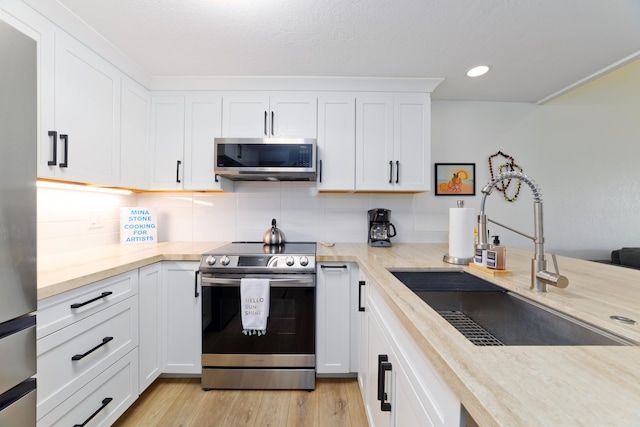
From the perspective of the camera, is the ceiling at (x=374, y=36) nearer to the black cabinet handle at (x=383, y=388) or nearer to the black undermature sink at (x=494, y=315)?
the black undermature sink at (x=494, y=315)

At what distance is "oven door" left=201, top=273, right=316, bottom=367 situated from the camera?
68.2 inches

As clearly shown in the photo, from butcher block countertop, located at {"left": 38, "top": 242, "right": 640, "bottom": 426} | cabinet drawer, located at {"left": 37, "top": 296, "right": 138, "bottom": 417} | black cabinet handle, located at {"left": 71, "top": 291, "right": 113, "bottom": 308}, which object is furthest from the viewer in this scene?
black cabinet handle, located at {"left": 71, "top": 291, "right": 113, "bottom": 308}

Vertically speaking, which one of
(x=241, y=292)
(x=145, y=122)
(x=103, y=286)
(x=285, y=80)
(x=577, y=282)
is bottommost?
(x=241, y=292)

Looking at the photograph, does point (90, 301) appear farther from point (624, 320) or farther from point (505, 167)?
point (505, 167)

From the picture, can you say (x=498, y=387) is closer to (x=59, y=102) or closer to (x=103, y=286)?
(x=103, y=286)

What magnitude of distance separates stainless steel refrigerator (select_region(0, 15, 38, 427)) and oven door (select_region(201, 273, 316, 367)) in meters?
0.92

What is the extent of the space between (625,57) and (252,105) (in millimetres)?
2706

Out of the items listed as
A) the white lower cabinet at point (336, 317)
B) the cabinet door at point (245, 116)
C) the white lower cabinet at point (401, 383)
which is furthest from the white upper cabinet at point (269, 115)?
the white lower cabinet at point (401, 383)

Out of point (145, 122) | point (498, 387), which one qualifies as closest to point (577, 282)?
point (498, 387)

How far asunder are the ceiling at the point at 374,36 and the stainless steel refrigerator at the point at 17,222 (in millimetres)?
838

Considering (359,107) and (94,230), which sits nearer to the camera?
(94,230)

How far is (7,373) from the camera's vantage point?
805 millimetres

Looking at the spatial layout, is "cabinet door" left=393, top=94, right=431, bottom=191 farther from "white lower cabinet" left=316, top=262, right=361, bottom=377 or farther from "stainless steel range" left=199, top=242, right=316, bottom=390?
"stainless steel range" left=199, top=242, right=316, bottom=390

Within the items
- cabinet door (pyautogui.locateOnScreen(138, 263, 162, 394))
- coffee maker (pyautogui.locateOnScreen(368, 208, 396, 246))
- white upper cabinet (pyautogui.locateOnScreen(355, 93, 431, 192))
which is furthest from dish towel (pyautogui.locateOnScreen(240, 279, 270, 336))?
white upper cabinet (pyautogui.locateOnScreen(355, 93, 431, 192))
